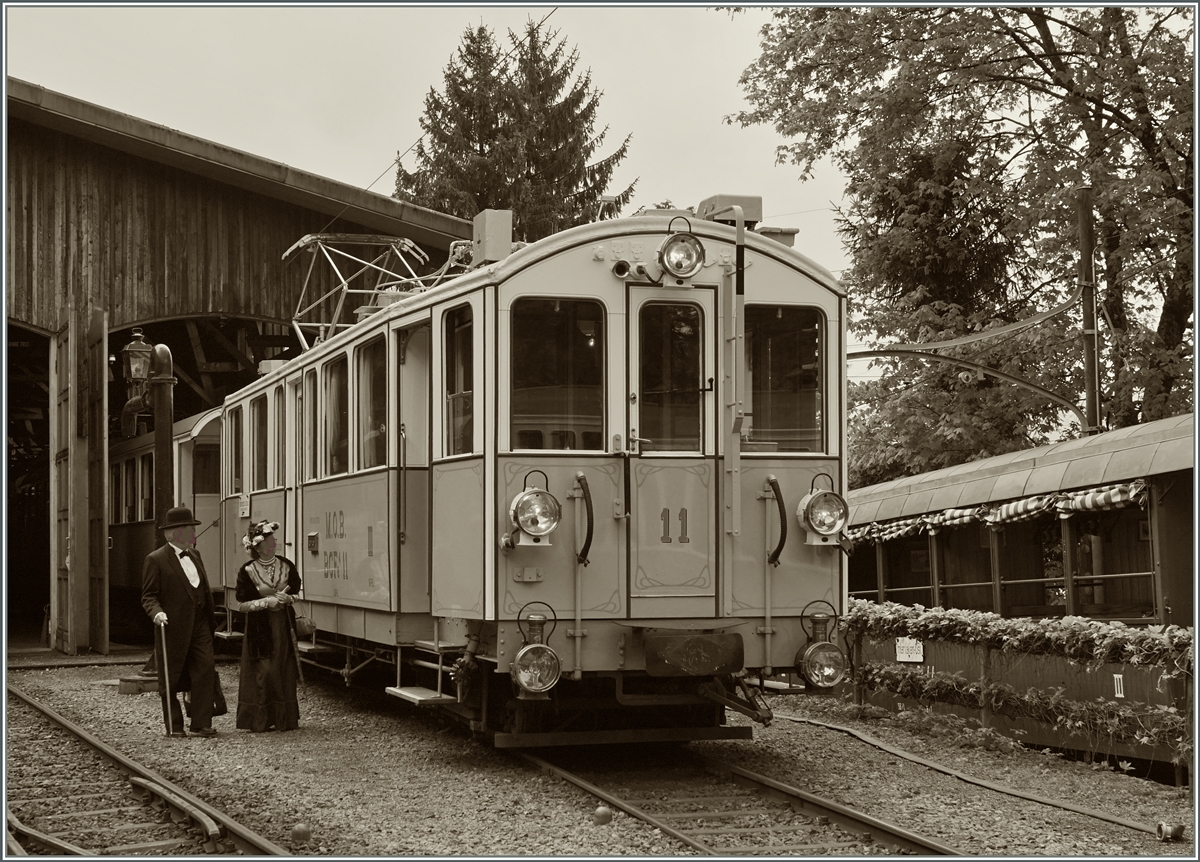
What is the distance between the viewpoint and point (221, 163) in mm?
19109

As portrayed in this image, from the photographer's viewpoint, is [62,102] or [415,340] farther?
[62,102]

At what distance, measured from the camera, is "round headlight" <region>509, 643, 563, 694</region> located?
26.9 ft

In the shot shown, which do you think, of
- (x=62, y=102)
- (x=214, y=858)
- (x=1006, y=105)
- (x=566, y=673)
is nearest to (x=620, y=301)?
(x=566, y=673)

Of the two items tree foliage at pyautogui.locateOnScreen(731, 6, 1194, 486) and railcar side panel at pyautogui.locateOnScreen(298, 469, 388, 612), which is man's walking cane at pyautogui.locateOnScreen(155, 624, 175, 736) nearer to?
railcar side panel at pyautogui.locateOnScreen(298, 469, 388, 612)

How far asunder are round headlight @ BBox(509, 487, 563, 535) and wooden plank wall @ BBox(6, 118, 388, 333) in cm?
1246

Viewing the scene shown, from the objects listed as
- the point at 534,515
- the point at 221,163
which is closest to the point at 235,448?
the point at 221,163

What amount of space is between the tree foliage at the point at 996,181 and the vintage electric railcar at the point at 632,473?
13.2m

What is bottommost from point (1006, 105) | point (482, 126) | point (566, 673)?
point (566, 673)

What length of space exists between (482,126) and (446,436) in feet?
106

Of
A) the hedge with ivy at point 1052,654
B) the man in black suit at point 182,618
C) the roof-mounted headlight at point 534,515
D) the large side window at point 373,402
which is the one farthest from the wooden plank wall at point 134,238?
the roof-mounted headlight at point 534,515

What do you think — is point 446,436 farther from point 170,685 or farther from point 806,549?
point 170,685

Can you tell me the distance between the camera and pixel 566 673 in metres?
8.48

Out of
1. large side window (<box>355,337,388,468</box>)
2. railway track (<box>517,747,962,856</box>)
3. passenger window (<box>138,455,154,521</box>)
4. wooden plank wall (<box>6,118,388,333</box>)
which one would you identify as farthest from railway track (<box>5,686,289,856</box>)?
passenger window (<box>138,455,154,521</box>)

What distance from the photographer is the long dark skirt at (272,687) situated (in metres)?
11.3
